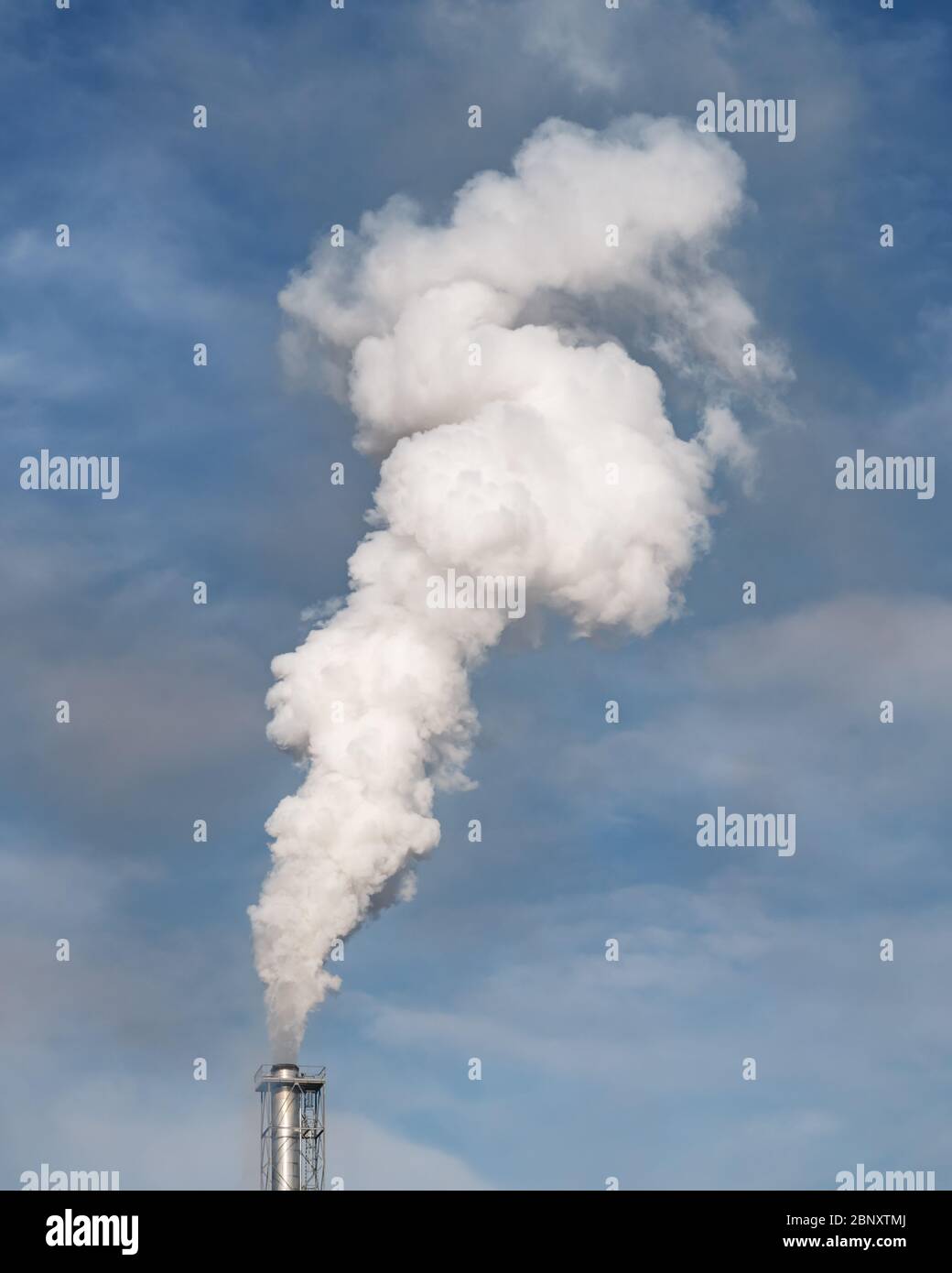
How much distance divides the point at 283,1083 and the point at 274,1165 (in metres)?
4.78

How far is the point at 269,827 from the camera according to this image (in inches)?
5827
